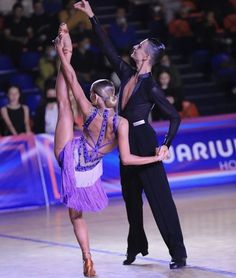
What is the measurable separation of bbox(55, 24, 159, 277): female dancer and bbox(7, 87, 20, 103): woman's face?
229 inches

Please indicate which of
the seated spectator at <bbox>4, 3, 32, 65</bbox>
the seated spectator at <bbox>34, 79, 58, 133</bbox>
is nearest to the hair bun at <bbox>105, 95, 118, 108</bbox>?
the seated spectator at <bbox>34, 79, 58, 133</bbox>

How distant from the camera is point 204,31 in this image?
651 inches

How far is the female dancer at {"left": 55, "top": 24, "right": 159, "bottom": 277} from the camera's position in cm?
649

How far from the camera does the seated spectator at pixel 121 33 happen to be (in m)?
15.5

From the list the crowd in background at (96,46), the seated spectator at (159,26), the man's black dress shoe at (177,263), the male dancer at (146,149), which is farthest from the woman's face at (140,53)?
the seated spectator at (159,26)

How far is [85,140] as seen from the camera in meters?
6.59

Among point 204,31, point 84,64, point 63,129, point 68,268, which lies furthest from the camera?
point 204,31

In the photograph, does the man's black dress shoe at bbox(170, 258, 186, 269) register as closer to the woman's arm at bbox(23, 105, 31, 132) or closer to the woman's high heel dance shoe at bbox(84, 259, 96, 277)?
the woman's high heel dance shoe at bbox(84, 259, 96, 277)

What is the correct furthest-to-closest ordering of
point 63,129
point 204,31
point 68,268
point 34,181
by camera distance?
point 204,31 → point 34,181 → point 68,268 → point 63,129

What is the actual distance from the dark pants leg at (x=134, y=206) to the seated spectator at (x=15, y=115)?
564 cm

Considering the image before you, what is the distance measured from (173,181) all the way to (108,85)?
600cm

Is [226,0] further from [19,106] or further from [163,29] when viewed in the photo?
[19,106]

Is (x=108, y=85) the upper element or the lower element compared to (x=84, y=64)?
upper

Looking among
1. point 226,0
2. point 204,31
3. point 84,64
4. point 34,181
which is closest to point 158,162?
point 34,181
